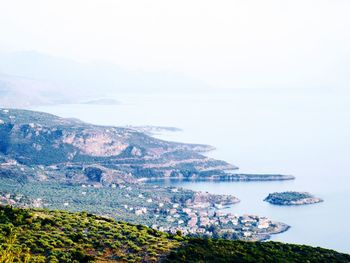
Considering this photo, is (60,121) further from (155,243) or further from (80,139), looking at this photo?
(155,243)

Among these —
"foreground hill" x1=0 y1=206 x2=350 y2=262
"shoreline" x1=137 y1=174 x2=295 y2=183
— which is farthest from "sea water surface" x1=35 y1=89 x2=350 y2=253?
"foreground hill" x1=0 y1=206 x2=350 y2=262

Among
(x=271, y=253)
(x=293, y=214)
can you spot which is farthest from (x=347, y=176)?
(x=271, y=253)

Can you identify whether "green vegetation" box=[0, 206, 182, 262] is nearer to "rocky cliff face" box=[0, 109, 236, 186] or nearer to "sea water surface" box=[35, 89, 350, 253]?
"sea water surface" box=[35, 89, 350, 253]

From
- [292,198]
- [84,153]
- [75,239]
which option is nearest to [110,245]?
[75,239]

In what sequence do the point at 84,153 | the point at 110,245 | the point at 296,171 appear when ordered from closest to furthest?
the point at 110,245
the point at 84,153
the point at 296,171

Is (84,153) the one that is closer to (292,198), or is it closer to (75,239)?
(292,198)

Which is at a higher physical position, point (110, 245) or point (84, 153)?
point (84, 153)

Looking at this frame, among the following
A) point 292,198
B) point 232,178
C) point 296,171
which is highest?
point 296,171

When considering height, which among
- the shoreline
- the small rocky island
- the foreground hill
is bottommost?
the small rocky island
